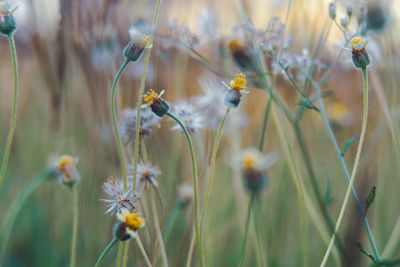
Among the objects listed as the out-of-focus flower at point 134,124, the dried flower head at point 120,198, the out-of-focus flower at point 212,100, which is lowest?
the dried flower head at point 120,198

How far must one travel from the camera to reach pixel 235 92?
1.45 ft

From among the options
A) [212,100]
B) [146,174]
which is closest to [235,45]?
[212,100]

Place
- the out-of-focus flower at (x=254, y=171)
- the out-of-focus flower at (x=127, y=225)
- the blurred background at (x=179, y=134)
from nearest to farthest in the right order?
1. the out-of-focus flower at (x=127, y=225)
2. the out-of-focus flower at (x=254, y=171)
3. the blurred background at (x=179, y=134)

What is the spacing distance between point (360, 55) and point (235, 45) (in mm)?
195

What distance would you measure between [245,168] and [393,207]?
27.3 inches

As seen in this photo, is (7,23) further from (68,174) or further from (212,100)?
(212,100)

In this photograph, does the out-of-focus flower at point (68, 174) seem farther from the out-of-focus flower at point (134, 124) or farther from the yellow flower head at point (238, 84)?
the yellow flower head at point (238, 84)

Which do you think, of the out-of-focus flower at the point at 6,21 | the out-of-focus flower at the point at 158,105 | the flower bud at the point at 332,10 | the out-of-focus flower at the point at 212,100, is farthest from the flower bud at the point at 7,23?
the flower bud at the point at 332,10

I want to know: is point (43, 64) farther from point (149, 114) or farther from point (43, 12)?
point (149, 114)

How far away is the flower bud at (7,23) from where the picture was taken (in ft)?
1.34

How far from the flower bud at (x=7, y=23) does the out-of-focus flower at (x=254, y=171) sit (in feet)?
1.07

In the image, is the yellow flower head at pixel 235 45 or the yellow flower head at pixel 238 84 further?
the yellow flower head at pixel 235 45

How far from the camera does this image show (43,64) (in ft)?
2.89

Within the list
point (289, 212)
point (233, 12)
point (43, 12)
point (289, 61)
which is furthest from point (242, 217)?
point (43, 12)
